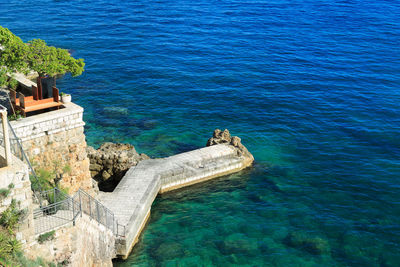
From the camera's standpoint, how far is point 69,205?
758 inches

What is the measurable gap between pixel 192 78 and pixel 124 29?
22.9 metres

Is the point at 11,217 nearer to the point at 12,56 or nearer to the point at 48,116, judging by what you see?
the point at 48,116

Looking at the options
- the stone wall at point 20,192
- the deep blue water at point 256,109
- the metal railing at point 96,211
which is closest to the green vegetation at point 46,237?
the stone wall at point 20,192

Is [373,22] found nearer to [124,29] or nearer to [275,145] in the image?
[124,29]

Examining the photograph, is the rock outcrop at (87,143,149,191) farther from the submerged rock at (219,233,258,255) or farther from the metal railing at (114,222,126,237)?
the submerged rock at (219,233,258,255)

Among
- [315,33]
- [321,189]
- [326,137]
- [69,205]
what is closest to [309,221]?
[321,189]

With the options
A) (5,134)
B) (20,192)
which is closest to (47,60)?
(5,134)

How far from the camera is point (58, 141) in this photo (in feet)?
69.3

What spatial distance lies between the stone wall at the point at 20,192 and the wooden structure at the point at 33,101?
14.8 ft

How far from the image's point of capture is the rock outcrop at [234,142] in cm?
3425

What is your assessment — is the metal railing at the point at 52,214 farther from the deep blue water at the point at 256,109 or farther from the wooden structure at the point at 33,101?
the deep blue water at the point at 256,109

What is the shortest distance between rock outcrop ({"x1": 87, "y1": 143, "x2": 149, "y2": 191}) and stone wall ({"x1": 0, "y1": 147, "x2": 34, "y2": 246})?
13.9m

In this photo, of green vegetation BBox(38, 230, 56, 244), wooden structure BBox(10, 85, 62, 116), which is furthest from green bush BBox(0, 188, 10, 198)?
wooden structure BBox(10, 85, 62, 116)

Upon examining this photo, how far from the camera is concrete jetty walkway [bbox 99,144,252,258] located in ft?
80.2
